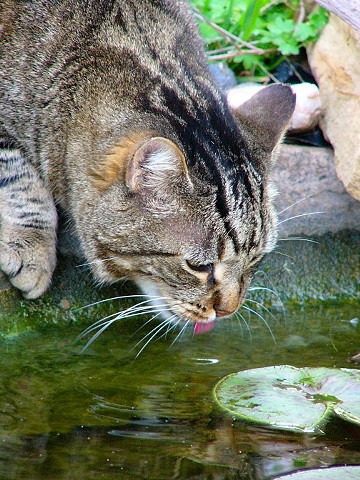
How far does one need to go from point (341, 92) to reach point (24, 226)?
80.7 inches

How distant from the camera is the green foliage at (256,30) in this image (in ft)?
19.0

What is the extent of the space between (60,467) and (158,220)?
45.8 inches

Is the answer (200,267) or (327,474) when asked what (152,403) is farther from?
(327,474)

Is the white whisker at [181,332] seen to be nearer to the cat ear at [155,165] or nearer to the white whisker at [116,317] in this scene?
the white whisker at [116,317]

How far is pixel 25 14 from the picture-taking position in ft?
14.4

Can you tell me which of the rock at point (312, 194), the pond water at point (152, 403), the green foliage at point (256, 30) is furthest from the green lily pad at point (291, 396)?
the green foliage at point (256, 30)

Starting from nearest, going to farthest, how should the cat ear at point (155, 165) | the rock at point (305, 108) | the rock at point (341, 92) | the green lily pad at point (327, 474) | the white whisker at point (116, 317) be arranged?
the green lily pad at point (327, 474) < the cat ear at point (155, 165) < the white whisker at point (116, 317) < the rock at point (341, 92) < the rock at point (305, 108)

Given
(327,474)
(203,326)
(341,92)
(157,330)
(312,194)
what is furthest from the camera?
(341,92)

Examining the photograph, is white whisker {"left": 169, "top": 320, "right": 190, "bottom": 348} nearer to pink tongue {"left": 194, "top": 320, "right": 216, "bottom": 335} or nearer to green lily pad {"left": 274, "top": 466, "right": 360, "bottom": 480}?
pink tongue {"left": 194, "top": 320, "right": 216, "bottom": 335}

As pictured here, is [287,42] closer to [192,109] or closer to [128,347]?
[192,109]

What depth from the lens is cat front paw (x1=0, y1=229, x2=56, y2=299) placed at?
4387 mm

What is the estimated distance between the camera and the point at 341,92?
17.3 ft

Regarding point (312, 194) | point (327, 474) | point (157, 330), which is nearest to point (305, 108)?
point (312, 194)

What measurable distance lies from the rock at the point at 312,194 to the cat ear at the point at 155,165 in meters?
1.48
